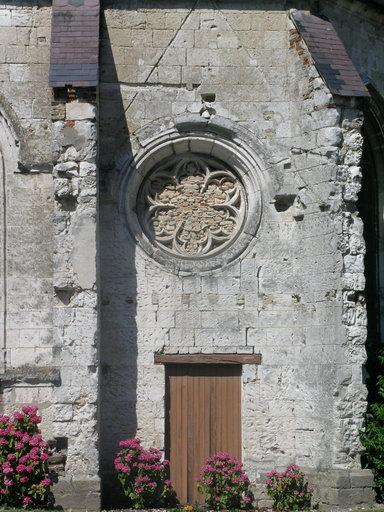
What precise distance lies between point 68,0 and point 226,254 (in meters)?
3.91

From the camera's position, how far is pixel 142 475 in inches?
462

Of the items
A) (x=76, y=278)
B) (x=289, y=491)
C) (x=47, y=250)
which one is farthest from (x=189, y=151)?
(x=289, y=491)

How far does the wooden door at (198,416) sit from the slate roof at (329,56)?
151 inches

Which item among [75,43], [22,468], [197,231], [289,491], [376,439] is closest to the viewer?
[22,468]

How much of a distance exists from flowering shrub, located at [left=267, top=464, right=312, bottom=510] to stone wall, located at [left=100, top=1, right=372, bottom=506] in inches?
11.5

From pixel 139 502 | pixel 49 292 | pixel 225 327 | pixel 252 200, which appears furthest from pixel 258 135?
pixel 139 502

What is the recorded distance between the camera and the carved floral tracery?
12.8m

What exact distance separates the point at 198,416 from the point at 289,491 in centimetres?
149

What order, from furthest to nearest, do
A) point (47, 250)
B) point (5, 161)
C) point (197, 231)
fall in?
point (197, 231) < point (5, 161) < point (47, 250)

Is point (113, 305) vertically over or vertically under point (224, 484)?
over

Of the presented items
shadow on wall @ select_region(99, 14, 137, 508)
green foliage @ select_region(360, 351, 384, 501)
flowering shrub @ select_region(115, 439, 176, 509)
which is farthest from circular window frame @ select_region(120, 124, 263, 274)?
green foliage @ select_region(360, 351, 384, 501)

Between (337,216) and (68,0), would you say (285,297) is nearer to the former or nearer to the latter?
(337,216)

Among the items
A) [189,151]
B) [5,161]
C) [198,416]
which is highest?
[189,151]

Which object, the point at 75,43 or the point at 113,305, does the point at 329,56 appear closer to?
the point at 75,43
